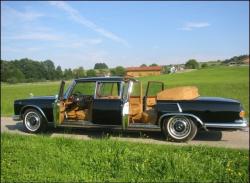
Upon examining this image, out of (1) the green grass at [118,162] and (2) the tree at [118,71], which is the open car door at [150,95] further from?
(1) the green grass at [118,162]

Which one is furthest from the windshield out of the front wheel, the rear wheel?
the front wheel

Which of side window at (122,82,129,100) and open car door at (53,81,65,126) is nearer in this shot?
side window at (122,82,129,100)

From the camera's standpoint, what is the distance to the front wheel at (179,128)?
26.3 feet

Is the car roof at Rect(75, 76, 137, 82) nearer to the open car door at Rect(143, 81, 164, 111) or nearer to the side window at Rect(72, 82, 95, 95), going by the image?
the side window at Rect(72, 82, 95, 95)

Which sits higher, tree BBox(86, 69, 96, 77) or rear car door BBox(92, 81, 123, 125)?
tree BBox(86, 69, 96, 77)

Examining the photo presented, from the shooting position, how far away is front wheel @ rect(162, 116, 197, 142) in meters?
8.01

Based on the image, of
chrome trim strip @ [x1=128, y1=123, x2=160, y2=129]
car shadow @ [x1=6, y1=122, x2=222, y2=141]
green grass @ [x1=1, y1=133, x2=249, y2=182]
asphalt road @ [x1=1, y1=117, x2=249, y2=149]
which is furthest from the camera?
car shadow @ [x1=6, y1=122, x2=222, y2=141]

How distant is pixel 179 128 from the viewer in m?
8.12

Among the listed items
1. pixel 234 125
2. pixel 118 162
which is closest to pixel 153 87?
pixel 234 125

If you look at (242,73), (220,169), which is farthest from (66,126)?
(242,73)

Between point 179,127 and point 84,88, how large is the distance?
269 centimetres

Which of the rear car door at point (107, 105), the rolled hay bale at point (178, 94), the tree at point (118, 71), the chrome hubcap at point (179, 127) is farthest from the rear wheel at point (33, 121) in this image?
the chrome hubcap at point (179, 127)

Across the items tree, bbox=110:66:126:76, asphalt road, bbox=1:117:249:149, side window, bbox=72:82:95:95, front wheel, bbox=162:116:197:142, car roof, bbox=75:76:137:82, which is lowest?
asphalt road, bbox=1:117:249:149

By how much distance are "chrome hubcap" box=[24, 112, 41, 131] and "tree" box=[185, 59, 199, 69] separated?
410 centimetres
